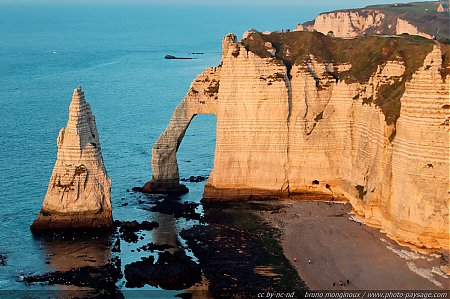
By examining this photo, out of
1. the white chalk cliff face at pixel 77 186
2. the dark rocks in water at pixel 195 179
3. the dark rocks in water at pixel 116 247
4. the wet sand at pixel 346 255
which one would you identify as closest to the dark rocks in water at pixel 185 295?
the wet sand at pixel 346 255

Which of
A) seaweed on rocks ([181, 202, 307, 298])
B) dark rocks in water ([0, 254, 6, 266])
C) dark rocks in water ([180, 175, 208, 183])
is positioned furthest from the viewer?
dark rocks in water ([180, 175, 208, 183])

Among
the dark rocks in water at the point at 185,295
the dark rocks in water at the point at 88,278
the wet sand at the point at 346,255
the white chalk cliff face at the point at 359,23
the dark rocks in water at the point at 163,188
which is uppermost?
the white chalk cliff face at the point at 359,23

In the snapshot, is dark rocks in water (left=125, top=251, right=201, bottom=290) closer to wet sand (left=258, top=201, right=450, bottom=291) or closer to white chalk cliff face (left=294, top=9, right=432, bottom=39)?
wet sand (left=258, top=201, right=450, bottom=291)

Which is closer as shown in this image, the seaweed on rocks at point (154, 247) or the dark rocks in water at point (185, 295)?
the dark rocks in water at point (185, 295)

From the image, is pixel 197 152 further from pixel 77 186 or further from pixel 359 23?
pixel 359 23

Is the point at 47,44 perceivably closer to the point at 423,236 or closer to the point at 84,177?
the point at 84,177

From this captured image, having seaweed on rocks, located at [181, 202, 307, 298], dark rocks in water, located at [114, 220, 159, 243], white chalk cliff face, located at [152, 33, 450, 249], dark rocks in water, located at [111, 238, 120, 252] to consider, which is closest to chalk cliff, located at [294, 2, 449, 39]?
white chalk cliff face, located at [152, 33, 450, 249]

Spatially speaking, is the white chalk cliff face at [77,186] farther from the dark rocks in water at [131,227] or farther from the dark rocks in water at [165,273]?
the dark rocks in water at [165,273]
